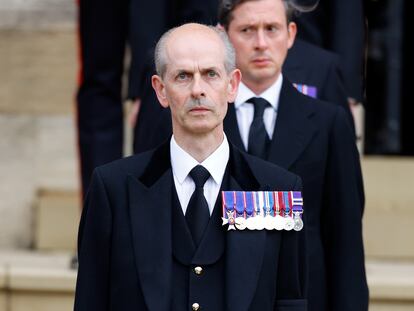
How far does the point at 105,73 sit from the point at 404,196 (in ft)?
6.31

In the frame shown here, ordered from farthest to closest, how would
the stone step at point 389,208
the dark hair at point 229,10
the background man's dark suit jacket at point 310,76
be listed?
the stone step at point 389,208 → the background man's dark suit jacket at point 310,76 → the dark hair at point 229,10

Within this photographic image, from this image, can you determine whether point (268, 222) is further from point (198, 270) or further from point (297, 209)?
point (198, 270)

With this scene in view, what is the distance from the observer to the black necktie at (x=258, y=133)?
5.28 metres

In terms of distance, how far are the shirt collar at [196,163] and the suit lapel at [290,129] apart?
80 centimetres

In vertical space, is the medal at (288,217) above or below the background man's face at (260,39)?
below

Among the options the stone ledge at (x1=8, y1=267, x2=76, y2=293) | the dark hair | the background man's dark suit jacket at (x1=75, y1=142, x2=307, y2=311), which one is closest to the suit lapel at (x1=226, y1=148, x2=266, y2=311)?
the background man's dark suit jacket at (x1=75, y1=142, x2=307, y2=311)

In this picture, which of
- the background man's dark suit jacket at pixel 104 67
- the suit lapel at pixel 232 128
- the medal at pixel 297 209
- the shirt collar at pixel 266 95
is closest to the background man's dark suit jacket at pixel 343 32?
the background man's dark suit jacket at pixel 104 67

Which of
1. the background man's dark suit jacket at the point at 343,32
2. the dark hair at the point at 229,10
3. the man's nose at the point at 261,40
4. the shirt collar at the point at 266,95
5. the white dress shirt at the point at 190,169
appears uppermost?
the background man's dark suit jacket at the point at 343,32

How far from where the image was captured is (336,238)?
5.24 m

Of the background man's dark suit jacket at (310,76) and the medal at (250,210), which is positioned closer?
the medal at (250,210)

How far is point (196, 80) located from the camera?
4.38m

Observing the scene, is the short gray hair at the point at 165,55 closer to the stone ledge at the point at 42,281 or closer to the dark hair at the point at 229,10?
the dark hair at the point at 229,10

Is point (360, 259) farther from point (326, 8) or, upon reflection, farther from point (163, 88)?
point (326, 8)

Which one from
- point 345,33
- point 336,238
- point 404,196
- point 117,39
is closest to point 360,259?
point 336,238
